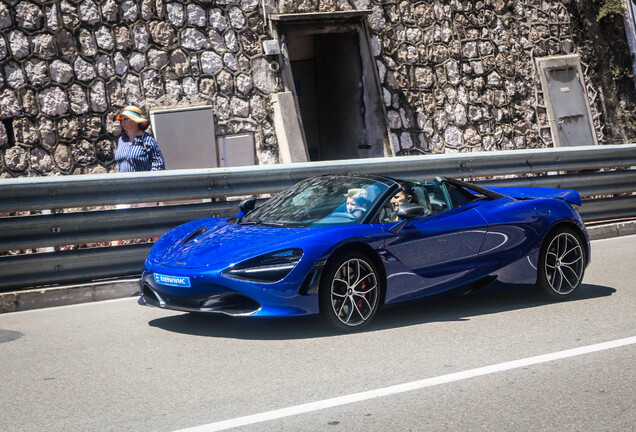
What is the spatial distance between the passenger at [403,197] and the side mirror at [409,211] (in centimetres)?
27

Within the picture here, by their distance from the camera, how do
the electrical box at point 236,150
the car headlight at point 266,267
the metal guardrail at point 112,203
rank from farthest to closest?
the electrical box at point 236,150 → the metal guardrail at point 112,203 → the car headlight at point 266,267

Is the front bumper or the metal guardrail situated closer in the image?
the front bumper

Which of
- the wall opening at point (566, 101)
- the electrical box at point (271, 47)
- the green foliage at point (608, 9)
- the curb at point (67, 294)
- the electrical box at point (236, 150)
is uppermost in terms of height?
the green foliage at point (608, 9)

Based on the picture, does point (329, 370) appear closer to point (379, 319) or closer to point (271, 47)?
point (379, 319)

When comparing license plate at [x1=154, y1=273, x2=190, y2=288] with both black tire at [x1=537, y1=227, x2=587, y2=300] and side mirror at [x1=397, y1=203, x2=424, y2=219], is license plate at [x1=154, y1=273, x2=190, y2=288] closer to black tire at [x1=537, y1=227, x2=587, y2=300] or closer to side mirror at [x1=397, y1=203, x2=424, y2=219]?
side mirror at [x1=397, y1=203, x2=424, y2=219]

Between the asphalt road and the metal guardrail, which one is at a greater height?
the metal guardrail

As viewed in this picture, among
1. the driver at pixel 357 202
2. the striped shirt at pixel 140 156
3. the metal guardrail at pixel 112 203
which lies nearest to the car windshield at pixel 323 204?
the driver at pixel 357 202

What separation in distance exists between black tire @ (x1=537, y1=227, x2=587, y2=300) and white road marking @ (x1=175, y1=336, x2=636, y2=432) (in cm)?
157

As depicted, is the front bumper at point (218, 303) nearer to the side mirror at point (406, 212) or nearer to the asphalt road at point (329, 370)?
the asphalt road at point (329, 370)

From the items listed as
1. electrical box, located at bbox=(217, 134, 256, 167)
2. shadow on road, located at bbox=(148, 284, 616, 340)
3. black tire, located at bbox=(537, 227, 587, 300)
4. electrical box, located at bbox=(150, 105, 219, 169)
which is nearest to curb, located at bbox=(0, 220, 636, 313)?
shadow on road, located at bbox=(148, 284, 616, 340)

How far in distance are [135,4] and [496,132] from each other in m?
7.18

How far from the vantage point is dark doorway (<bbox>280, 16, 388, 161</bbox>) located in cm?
1592

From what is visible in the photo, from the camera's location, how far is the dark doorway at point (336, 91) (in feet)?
52.2

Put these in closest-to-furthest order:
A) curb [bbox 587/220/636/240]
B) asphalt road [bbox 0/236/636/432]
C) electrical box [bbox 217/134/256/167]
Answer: asphalt road [bbox 0/236/636/432] < curb [bbox 587/220/636/240] < electrical box [bbox 217/134/256/167]
